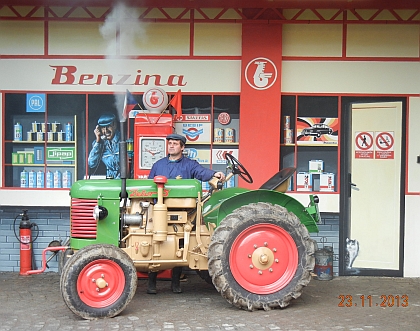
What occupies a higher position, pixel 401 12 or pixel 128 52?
pixel 401 12

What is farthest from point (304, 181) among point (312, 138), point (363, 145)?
point (363, 145)

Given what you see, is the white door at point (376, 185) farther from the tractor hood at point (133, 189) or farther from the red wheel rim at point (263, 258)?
the tractor hood at point (133, 189)

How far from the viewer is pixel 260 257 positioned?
604 centimetres

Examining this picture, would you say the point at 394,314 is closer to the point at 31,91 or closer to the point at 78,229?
the point at 78,229

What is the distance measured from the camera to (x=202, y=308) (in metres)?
6.27

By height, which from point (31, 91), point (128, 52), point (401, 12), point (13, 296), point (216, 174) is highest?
point (401, 12)

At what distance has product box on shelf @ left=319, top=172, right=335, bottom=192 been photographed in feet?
26.9

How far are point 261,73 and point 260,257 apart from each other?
2936 mm

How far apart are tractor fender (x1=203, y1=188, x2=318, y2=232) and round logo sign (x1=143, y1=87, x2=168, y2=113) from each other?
1.68m

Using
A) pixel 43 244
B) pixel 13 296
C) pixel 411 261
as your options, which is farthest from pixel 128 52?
pixel 411 261

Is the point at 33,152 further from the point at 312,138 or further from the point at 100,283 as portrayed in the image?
the point at 312,138

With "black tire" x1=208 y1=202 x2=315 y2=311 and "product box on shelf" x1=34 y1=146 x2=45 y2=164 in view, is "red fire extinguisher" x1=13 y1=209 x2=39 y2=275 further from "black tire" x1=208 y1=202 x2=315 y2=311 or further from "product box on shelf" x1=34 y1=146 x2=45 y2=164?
"black tire" x1=208 y1=202 x2=315 y2=311

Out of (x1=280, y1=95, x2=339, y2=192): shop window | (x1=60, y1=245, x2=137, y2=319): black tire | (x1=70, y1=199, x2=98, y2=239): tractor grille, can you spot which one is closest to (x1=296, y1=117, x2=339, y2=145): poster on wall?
(x1=280, y1=95, x2=339, y2=192): shop window

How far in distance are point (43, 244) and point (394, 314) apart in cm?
465
